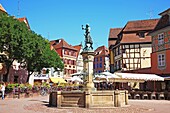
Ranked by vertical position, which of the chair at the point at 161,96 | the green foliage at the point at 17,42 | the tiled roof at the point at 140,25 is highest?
the tiled roof at the point at 140,25

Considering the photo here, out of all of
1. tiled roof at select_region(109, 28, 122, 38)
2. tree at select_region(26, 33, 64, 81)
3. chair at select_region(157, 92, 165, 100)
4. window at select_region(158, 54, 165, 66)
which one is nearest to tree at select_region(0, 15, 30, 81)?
tree at select_region(26, 33, 64, 81)

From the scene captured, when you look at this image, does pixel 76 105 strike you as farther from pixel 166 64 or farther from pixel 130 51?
pixel 130 51

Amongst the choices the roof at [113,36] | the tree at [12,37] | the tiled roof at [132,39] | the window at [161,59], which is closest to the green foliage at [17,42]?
the tree at [12,37]

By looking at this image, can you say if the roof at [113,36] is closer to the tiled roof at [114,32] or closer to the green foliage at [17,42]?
the tiled roof at [114,32]

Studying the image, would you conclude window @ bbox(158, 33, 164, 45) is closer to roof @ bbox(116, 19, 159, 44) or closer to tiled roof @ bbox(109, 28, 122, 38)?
roof @ bbox(116, 19, 159, 44)

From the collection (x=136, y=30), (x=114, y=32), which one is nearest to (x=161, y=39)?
(x=136, y=30)

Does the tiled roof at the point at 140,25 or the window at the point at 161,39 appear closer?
the window at the point at 161,39

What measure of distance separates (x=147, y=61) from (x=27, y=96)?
22.1 m

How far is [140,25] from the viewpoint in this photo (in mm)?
47938

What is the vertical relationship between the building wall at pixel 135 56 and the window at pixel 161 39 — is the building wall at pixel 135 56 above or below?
below

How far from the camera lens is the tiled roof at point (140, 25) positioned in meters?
47.1

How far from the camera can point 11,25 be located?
33656 mm

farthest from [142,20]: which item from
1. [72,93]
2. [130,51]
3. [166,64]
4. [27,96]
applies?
[72,93]

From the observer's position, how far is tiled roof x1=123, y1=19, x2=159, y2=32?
4706 cm
